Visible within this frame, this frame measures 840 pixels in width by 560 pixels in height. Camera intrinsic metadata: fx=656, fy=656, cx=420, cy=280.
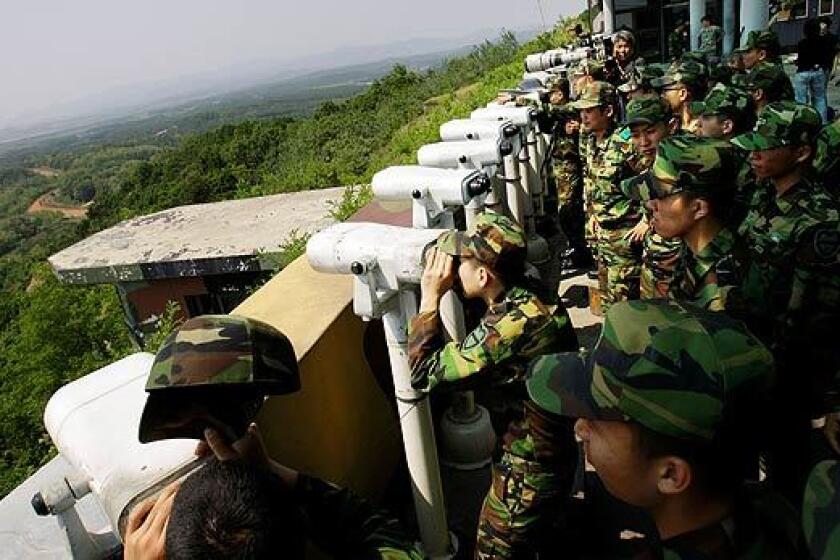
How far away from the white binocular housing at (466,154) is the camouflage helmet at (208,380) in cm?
245

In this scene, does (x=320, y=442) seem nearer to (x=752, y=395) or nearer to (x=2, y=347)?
(x=752, y=395)

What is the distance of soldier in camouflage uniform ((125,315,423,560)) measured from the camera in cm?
120

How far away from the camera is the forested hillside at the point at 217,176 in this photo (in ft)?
23.9

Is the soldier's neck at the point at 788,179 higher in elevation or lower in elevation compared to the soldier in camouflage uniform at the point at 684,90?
lower

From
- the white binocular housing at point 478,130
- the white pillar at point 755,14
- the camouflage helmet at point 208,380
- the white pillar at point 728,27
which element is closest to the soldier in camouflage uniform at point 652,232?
the white binocular housing at point 478,130

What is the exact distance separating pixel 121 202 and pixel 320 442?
42659 millimetres

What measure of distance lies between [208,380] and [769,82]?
459 cm

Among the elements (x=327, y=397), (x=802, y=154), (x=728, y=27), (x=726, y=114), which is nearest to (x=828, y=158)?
(x=726, y=114)

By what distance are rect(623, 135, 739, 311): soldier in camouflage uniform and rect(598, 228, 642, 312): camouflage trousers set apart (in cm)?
161

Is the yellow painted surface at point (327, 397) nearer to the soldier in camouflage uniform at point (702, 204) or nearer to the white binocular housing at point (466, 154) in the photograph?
the white binocular housing at point (466, 154)

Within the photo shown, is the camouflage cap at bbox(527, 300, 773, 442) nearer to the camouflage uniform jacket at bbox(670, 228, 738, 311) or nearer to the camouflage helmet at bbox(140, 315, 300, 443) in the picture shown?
the camouflage helmet at bbox(140, 315, 300, 443)

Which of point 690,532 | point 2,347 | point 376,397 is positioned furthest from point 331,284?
point 2,347

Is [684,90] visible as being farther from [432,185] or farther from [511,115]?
[432,185]

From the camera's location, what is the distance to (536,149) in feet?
19.3
